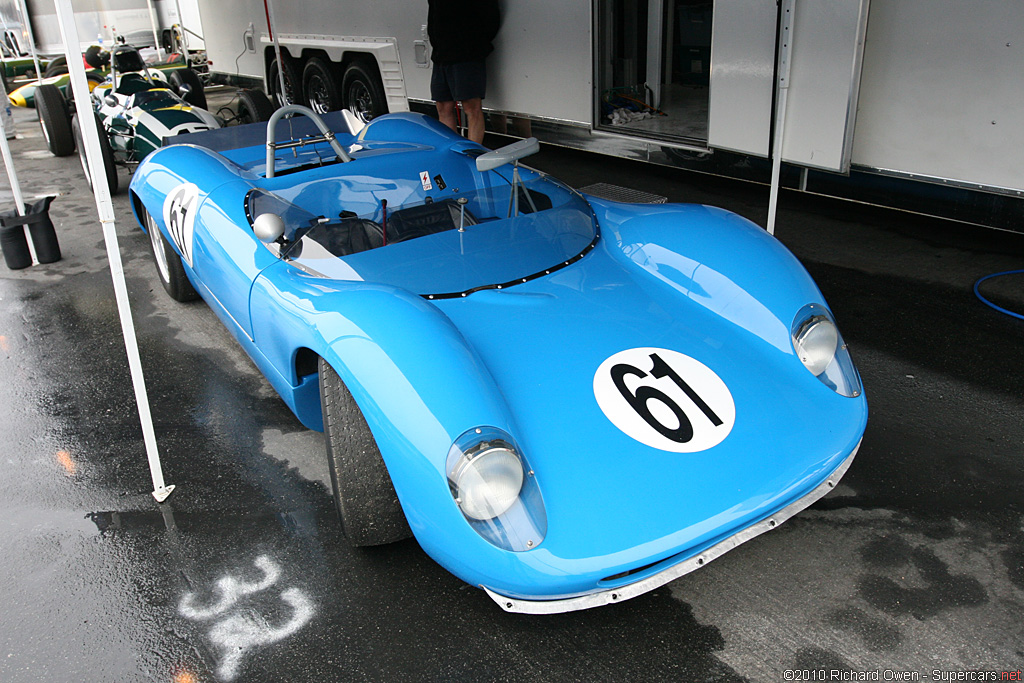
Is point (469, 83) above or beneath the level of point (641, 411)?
above

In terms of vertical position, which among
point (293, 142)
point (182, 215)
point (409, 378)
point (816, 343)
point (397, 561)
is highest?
point (293, 142)

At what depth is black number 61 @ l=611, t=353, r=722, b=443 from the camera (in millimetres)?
1971

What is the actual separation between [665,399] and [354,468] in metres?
0.87

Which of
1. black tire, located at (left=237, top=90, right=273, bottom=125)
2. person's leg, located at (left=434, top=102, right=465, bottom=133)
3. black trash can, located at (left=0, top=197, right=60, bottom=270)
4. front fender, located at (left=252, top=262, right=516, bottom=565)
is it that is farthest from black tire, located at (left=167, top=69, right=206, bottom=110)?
front fender, located at (left=252, top=262, right=516, bottom=565)

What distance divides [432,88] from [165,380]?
4.36 meters

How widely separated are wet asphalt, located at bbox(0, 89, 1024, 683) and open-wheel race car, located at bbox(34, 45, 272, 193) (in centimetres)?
285

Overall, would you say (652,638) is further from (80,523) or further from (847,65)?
(847,65)

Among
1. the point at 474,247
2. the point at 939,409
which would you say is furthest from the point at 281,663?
the point at 939,409

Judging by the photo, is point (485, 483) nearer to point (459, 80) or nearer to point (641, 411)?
point (641, 411)

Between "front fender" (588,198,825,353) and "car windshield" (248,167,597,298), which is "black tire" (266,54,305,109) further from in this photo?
"front fender" (588,198,825,353)

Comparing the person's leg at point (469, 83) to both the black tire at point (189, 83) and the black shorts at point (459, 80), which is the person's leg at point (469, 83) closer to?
the black shorts at point (459, 80)

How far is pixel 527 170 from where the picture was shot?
312 cm

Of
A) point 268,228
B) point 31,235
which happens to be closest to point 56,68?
point 31,235

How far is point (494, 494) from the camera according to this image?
1713 millimetres
